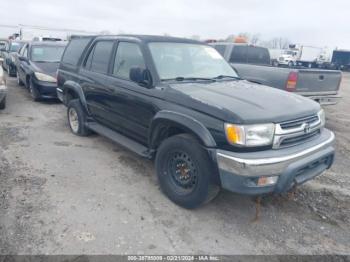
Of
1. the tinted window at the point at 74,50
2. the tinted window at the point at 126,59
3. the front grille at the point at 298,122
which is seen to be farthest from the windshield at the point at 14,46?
the front grille at the point at 298,122

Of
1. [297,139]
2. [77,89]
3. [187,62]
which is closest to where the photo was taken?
[297,139]

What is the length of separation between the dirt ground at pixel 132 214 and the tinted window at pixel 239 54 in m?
4.63

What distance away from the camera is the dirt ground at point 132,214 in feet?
9.65

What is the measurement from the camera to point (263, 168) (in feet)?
9.37

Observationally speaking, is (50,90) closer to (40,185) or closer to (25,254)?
(40,185)

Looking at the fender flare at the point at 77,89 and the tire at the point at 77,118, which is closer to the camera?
the fender flare at the point at 77,89

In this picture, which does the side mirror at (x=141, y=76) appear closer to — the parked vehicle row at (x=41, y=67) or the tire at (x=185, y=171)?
the tire at (x=185, y=171)

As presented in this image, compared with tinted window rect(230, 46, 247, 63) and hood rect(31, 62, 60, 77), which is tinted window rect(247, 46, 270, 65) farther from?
hood rect(31, 62, 60, 77)

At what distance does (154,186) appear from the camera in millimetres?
4074

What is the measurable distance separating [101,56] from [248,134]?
3.04 metres

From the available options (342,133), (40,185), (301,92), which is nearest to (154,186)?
(40,185)

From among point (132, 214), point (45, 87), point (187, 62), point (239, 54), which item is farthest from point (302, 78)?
point (45, 87)

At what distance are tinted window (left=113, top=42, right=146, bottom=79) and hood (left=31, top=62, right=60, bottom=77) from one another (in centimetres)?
453

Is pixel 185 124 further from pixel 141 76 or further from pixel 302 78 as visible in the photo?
pixel 302 78
